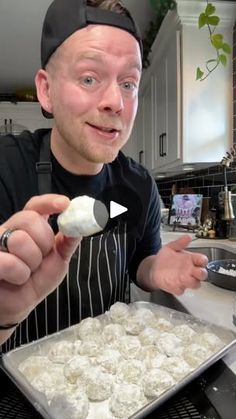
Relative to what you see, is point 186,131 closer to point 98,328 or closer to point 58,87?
point 58,87

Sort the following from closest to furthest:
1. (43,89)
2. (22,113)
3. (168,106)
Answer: (43,89) < (168,106) < (22,113)

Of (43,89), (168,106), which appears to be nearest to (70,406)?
(43,89)

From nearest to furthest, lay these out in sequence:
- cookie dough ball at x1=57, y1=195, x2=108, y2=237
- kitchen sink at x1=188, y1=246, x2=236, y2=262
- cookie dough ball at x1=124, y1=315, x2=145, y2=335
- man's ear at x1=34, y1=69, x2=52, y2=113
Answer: cookie dough ball at x1=57, y1=195, x2=108, y2=237 < cookie dough ball at x1=124, y1=315, x2=145, y2=335 < man's ear at x1=34, y1=69, x2=52, y2=113 < kitchen sink at x1=188, y1=246, x2=236, y2=262

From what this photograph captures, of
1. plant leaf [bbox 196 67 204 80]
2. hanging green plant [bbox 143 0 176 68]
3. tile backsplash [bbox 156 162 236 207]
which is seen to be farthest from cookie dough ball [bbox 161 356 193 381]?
hanging green plant [bbox 143 0 176 68]

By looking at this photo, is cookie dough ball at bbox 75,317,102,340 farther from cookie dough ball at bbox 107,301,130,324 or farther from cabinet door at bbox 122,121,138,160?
cabinet door at bbox 122,121,138,160

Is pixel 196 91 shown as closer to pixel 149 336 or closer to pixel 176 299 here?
pixel 176 299

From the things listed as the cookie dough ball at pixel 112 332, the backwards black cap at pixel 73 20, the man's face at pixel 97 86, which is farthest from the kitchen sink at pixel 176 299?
the backwards black cap at pixel 73 20
